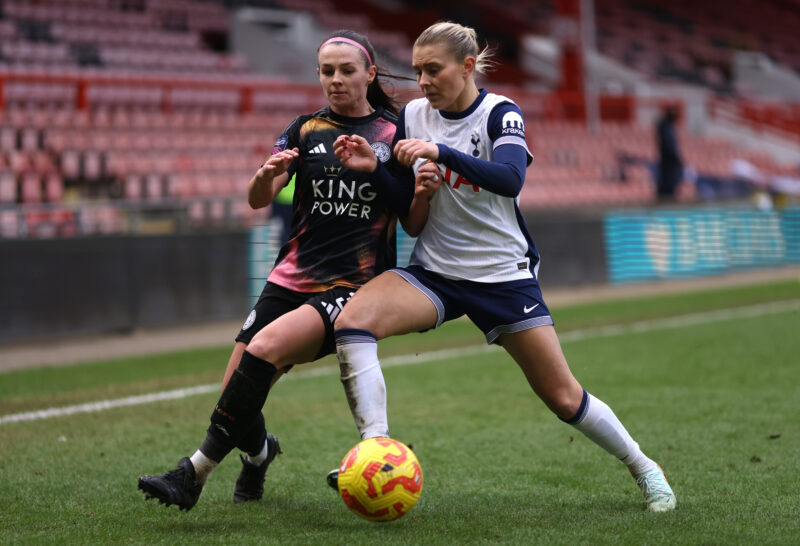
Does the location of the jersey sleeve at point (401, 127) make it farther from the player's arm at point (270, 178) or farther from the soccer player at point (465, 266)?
the player's arm at point (270, 178)

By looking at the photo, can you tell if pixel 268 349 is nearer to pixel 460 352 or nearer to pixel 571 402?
pixel 571 402

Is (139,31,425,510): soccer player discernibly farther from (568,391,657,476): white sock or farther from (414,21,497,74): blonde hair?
(568,391,657,476): white sock

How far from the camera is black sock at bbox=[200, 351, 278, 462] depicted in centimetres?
423

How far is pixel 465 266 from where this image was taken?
4.42 m

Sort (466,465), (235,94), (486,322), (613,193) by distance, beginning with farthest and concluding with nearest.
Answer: (613,193), (235,94), (466,465), (486,322)

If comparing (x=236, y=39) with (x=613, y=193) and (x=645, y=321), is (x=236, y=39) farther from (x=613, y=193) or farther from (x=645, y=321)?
(x=645, y=321)

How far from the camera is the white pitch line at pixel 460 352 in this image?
289 inches

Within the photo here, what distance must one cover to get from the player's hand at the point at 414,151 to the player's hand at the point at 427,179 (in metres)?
0.17

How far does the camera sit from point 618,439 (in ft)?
14.9

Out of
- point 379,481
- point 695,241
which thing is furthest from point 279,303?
point 695,241

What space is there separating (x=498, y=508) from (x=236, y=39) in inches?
794

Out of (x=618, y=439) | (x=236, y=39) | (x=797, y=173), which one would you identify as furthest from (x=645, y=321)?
(x=797, y=173)

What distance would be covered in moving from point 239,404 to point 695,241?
14.6 metres

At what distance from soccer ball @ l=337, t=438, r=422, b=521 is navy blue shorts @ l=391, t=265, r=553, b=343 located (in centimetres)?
64
